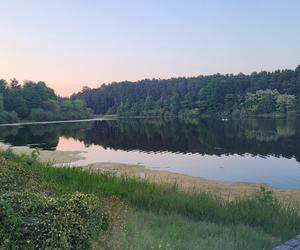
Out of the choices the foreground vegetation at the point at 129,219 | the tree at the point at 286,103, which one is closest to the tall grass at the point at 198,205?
the foreground vegetation at the point at 129,219

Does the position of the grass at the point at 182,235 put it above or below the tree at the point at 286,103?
below

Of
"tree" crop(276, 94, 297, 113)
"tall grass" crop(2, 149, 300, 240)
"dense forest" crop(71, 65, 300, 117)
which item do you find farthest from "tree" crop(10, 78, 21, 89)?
"tall grass" crop(2, 149, 300, 240)

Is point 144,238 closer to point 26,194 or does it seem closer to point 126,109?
point 26,194

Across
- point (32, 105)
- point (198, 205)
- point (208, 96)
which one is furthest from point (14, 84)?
point (198, 205)

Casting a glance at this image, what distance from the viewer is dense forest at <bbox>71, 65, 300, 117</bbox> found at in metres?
119

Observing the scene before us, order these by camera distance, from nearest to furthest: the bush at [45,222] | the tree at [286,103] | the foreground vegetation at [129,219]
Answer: the bush at [45,222], the foreground vegetation at [129,219], the tree at [286,103]

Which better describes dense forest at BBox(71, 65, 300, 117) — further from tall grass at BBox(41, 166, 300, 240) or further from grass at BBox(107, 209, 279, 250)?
grass at BBox(107, 209, 279, 250)

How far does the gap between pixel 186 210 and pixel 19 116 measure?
11226cm

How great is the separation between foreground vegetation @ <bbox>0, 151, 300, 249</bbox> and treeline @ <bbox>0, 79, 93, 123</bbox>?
95.8 m

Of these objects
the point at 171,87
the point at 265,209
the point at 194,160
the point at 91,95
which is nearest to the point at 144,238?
the point at 265,209

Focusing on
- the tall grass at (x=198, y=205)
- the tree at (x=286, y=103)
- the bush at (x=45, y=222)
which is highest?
the tree at (x=286, y=103)

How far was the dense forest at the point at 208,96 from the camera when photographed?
11908 centimetres

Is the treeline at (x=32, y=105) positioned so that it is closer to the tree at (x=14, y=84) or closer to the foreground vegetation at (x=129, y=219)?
the tree at (x=14, y=84)

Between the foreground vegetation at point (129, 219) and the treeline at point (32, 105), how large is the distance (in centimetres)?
9581
